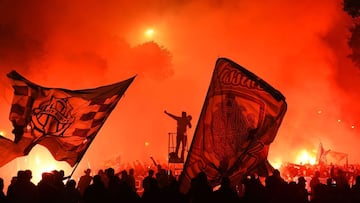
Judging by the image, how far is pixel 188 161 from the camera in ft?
19.4

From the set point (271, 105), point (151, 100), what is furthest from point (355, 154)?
point (271, 105)

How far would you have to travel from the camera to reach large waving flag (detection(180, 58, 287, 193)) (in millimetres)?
6016

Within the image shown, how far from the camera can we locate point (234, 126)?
6289 millimetres

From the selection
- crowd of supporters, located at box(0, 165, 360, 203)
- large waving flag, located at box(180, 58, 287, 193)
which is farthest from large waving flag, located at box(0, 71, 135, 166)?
large waving flag, located at box(180, 58, 287, 193)

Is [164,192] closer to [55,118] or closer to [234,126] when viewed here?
[234,126]

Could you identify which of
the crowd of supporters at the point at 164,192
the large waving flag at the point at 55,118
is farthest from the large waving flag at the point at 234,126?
the large waving flag at the point at 55,118

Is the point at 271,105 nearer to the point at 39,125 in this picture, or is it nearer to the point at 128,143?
the point at 39,125

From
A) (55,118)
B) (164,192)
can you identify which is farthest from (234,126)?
(55,118)

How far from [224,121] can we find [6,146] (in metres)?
3.16

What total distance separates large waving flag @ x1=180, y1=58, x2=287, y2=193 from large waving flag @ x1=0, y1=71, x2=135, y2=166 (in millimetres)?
1773

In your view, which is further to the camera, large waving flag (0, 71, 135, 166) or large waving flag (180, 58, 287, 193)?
large waving flag (0, 71, 135, 166)

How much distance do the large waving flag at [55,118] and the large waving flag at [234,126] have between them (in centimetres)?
177

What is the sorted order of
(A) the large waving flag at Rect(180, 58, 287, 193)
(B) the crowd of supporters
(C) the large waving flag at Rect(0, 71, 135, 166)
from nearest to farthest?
(B) the crowd of supporters
(A) the large waving flag at Rect(180, 58, 287, 193)
(C) the large waving flag at Rect(0, 71, 135, 166)

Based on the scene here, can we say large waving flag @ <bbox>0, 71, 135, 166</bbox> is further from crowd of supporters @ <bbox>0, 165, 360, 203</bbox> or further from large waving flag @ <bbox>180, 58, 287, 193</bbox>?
large waving flag @ <bbox>180, 58, 287, 193</bbox>
